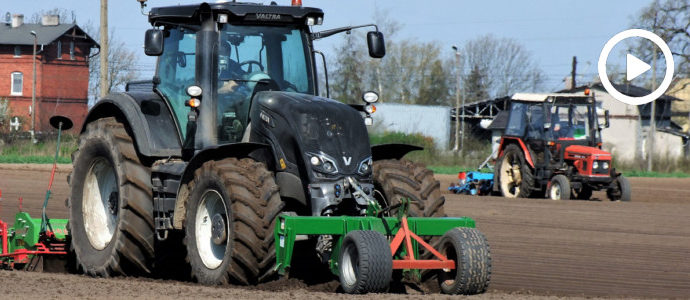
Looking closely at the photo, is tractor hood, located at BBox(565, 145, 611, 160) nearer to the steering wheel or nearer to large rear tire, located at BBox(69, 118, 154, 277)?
large rear tire, located at BBox(69, 118, 154, 277)

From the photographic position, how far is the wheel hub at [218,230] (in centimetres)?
869

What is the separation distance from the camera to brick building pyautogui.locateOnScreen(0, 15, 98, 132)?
66.0 meters

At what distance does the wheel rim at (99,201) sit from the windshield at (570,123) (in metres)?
14.3

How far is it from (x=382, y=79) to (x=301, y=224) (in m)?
56.5

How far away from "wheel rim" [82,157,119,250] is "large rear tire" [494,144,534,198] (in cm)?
1436

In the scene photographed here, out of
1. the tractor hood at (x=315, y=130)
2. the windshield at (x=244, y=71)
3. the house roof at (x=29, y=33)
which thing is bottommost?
the tractor hood at (x=315, y=130)

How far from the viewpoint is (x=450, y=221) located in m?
8.55

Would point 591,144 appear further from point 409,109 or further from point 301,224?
point 409,109

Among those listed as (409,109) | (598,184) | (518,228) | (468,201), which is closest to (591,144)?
(598,184)

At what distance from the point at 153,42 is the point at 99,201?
7.24 feet

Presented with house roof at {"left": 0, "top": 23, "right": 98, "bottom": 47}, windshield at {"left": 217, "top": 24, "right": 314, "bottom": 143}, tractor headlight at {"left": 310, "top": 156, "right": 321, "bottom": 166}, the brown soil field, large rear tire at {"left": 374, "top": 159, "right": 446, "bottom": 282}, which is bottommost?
the brown soil field

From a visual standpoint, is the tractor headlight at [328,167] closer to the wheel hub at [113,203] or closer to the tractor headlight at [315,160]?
the tractor headlight at [315,160]

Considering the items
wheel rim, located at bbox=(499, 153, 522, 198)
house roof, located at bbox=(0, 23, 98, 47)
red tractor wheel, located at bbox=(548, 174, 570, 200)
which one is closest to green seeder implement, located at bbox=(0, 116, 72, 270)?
red tractor wheel, located at bbox=(548, 174, 570, 200)

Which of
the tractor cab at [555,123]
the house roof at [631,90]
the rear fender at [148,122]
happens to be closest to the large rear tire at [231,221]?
the rear fender at [148,122]
